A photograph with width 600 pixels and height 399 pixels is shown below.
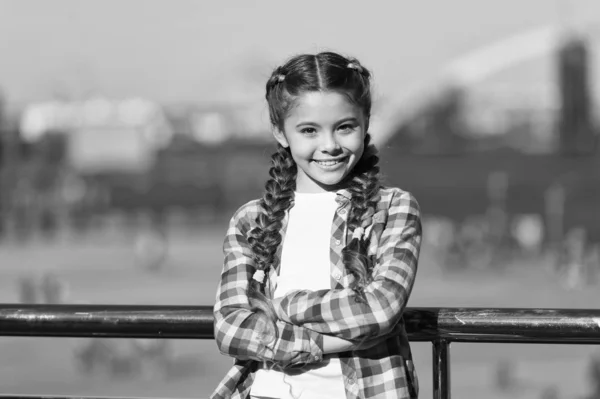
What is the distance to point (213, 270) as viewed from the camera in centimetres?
3128

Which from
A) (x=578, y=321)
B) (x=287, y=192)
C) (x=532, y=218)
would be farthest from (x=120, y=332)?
(x=532, y=218)

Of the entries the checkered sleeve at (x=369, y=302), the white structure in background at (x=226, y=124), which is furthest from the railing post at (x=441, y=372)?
the white structure in background at (x=226, y=124)

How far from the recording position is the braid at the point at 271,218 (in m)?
1.27

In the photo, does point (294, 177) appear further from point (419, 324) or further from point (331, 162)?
point (419, 324)

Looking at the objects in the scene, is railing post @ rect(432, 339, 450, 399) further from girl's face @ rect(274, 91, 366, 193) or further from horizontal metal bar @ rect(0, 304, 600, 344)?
girl's face @ rect(274, 91, 366, 193)

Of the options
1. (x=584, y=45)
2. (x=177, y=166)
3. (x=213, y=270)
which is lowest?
(x=213, y=270)

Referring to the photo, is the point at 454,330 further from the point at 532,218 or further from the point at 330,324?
the point at 532,218

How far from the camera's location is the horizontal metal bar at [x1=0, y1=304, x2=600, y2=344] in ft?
3.99

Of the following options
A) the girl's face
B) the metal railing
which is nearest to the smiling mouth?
the girl's face

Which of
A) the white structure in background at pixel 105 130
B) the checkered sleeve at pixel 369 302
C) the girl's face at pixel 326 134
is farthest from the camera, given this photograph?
the white structure in background at pixel 105 130

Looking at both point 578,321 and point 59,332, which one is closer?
point 578,321

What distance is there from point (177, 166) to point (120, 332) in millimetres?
34347

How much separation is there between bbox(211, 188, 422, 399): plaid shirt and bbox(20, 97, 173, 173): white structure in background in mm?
33802

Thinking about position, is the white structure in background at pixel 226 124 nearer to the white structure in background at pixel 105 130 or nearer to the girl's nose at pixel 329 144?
the white structure in background at pixel 105 130
